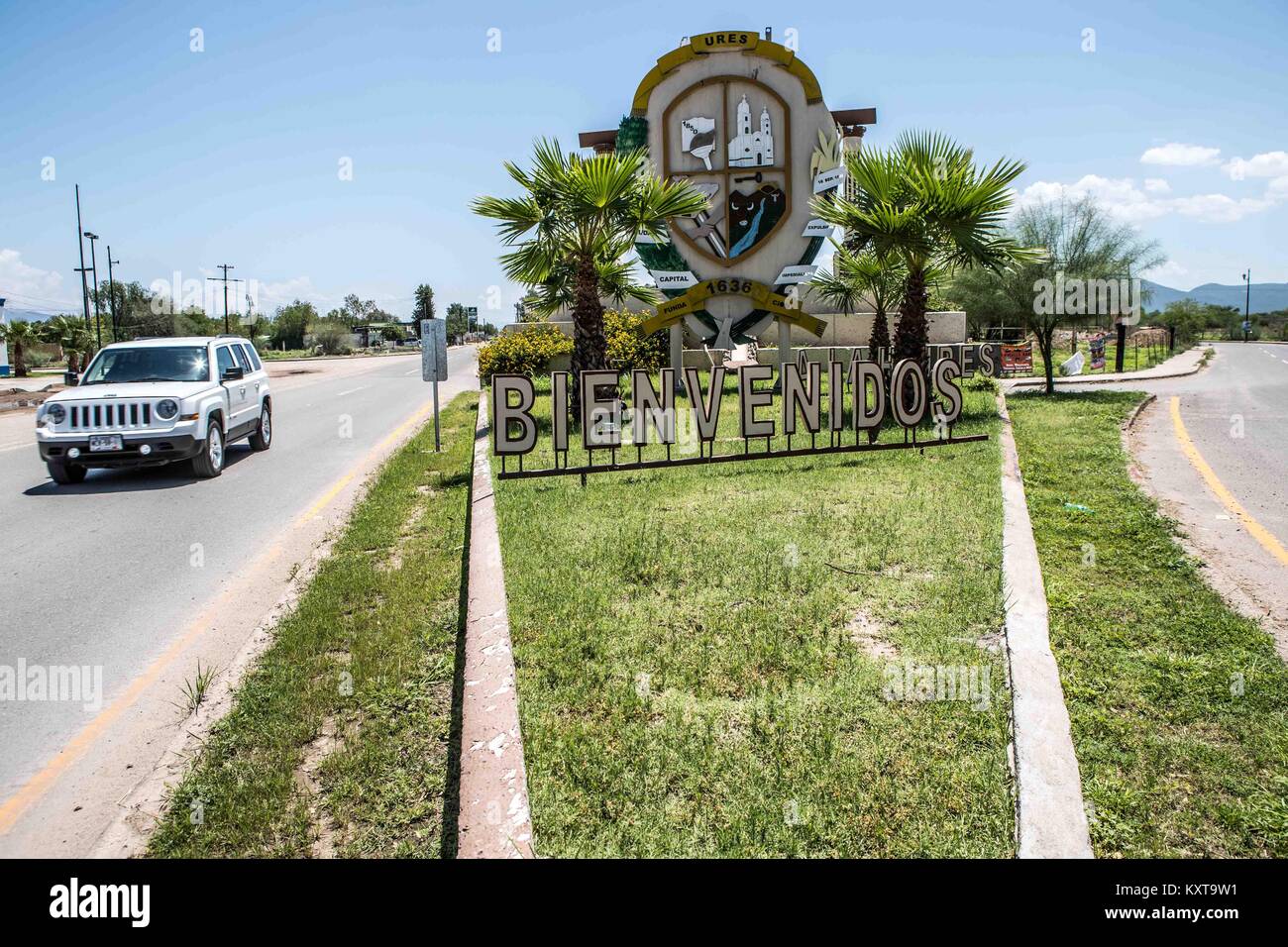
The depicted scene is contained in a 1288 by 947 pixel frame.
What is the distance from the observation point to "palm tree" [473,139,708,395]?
1419 cm

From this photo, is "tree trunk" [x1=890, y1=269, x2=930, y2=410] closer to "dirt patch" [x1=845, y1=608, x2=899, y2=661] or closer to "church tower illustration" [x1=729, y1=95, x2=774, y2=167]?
"church tower illustration" [x1=729, y1=95, x2=774, y2=167]

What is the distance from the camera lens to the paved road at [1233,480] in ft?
20.8

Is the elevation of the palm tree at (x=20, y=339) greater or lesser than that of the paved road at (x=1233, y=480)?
greater

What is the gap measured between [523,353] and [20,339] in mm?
40746

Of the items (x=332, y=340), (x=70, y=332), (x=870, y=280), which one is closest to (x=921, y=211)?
(x=870, y=280)

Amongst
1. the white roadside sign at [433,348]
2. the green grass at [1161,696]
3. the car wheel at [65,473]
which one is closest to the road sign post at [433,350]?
the white roadside sign at [433,348]

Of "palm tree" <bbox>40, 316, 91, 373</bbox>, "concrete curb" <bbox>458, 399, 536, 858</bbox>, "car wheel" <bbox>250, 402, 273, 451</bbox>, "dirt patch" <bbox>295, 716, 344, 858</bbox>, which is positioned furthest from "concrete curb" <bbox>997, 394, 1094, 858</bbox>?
"palm tree" <bbox>40, 316, 91, 373</bbox>

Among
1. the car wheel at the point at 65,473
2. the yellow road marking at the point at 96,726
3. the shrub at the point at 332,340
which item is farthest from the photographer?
the shrub at the point at 332,340

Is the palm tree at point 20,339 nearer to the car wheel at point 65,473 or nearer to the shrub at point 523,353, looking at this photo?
the shrub at point 523,353

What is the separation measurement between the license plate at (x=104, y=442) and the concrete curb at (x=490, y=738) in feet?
23.1

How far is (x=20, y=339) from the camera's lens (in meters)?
49.7

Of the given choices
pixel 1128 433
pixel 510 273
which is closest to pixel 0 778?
pixel 510 273

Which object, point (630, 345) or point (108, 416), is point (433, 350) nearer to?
point (108, 416)
